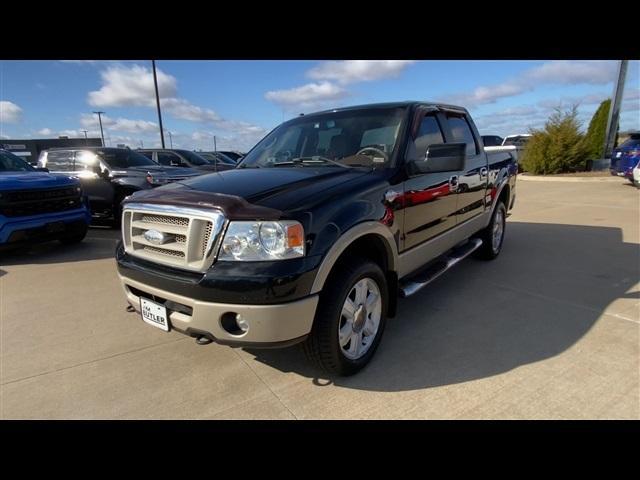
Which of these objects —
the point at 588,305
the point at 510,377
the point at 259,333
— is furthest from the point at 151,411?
the point at 588,305

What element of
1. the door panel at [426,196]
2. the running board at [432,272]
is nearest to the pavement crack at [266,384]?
the running board at [432,272]

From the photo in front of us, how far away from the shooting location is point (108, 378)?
8.83ft

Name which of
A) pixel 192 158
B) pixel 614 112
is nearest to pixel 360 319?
pixel 192 158

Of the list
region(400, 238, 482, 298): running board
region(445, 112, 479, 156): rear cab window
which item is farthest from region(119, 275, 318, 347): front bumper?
region(445, 112, 479, 156): rear cab window

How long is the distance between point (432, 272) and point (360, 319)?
118 cm

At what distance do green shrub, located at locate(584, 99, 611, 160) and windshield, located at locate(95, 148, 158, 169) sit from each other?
19.9 meters

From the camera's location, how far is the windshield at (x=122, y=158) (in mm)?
8469

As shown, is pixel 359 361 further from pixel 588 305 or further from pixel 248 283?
pixel 588 305

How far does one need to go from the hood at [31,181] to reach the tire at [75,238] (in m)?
0.85

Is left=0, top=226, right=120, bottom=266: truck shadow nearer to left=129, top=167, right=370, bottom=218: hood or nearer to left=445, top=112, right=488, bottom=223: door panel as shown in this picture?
left=129, top=167, right=370, bottom=218: hood

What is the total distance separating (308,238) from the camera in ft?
7.06

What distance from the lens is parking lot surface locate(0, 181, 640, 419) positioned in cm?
233
